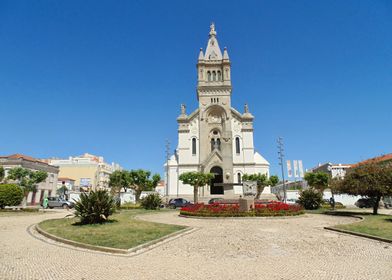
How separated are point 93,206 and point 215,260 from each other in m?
10.1

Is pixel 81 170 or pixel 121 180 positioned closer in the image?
pixel 121 180

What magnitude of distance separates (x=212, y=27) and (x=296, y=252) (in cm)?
5844

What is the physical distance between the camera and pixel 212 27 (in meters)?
59.2

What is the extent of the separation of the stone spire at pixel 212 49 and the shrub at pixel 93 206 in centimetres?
4411

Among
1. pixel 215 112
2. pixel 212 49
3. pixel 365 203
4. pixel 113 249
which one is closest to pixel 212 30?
pixel 212 49

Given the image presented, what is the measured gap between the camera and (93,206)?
15203 millimetres

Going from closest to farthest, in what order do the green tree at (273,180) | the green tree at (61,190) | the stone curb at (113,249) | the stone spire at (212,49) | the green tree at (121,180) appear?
the stone curb at (113,249) < the green tree at (273,180) < the green tree at (121,180) < the stone spire at (212,49) < the green tree at (61,190)

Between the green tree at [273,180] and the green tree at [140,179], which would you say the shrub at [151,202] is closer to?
the green tree at [140,179]

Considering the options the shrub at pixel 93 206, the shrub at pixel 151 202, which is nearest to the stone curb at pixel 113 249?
the shrub at pixel 93 206

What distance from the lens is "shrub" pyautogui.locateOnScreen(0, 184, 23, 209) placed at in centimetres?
2777

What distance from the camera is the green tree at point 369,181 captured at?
19.8 meters

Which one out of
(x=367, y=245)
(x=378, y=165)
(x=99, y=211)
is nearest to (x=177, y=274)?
(x=367, y=245)

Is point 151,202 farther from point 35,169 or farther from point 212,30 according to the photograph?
point 212,30

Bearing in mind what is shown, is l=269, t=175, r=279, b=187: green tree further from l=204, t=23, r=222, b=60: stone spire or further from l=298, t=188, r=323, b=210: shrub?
l=204, t=23, r=222, b=60: stone spire
